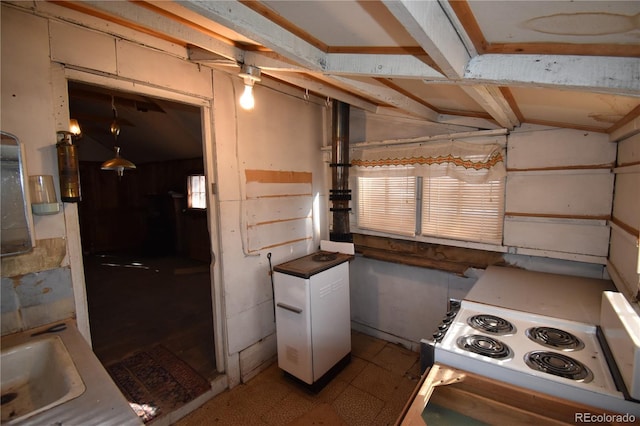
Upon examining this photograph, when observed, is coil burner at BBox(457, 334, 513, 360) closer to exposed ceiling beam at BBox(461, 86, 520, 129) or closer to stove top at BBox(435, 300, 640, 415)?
stove top at BBox(435, 300, 640, 415)

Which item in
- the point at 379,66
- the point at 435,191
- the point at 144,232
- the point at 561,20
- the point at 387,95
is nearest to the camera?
the point at 561,20

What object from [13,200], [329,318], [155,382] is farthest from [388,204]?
[13,200]

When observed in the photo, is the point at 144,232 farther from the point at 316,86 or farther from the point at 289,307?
the point at 316,86

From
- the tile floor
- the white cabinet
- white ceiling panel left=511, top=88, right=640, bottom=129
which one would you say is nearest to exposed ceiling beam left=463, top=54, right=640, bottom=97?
white ceiling panel left=511, top=88, right=640, bottom=129

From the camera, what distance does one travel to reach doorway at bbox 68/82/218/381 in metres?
3.17

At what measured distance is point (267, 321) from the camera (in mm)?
2732

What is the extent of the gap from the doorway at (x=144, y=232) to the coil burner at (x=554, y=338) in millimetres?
2295

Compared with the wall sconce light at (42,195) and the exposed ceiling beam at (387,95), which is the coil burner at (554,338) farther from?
the wall sconce light at (42,195)

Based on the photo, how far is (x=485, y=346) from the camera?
1.34m

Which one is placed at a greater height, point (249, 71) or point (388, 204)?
point (249, 71)

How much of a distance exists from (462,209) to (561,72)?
1805 millimetres

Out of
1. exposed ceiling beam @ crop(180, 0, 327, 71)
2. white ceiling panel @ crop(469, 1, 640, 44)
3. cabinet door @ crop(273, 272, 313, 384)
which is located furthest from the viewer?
cabinet door @ crop(273, 272, 313, 384)

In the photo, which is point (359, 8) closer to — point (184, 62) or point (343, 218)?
point (184, 62)

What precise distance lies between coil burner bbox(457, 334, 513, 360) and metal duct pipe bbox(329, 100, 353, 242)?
1.68 m
